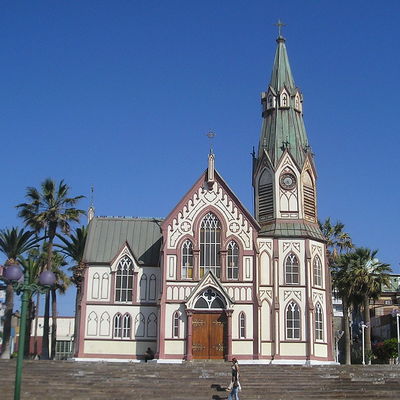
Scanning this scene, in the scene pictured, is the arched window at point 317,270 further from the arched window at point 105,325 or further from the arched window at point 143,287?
the arched window at point 105,325

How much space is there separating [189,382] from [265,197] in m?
20.1

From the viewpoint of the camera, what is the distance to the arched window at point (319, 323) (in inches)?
1821

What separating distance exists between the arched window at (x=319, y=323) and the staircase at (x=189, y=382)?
28.1 feet

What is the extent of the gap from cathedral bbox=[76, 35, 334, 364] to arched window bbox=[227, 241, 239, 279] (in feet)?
0.24

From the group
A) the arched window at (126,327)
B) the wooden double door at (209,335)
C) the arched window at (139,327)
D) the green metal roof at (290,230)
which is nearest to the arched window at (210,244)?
the wooden double door at (209,335)

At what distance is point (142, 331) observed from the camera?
47375 mm

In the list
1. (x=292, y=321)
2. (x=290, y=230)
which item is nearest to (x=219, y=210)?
(x=290, y=230)

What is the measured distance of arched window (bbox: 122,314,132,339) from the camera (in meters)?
47.4

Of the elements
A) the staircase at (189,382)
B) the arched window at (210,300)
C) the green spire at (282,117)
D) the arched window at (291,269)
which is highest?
the green spire at (282,117)

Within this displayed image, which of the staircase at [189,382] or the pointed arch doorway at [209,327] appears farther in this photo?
the pointed arch doorway at [209,327]

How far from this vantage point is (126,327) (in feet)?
156

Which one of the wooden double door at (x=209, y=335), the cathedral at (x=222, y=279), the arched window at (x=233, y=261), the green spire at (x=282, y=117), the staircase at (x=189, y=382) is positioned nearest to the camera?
the staircase at (x=189, y=382)

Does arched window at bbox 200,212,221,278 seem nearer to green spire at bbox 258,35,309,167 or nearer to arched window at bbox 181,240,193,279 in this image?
arched window at bbox 181,240,193,279

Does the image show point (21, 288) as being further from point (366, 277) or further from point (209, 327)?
point (366, 277)
